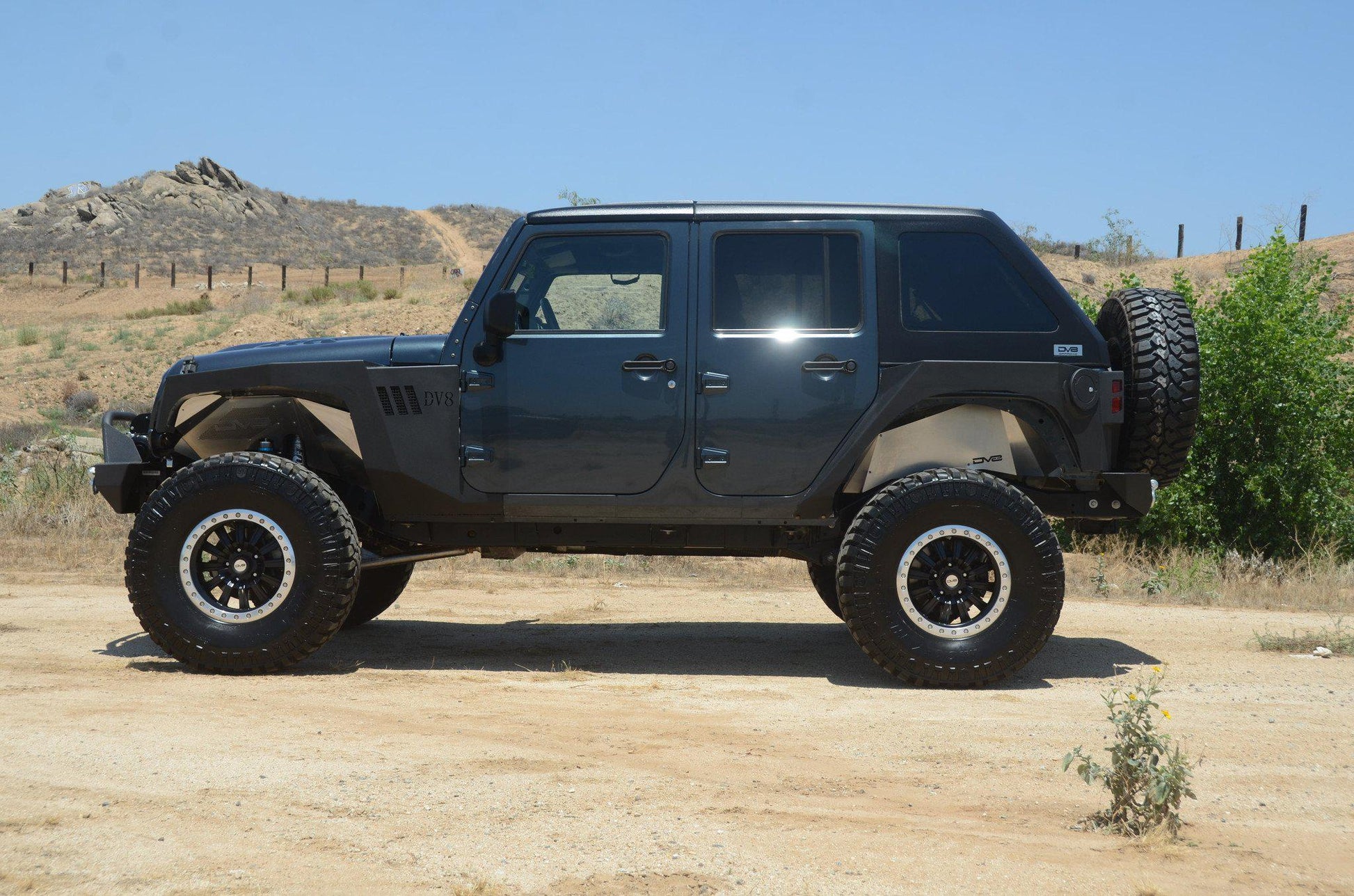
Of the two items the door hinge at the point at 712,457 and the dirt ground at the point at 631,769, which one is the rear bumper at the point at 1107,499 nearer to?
the dirt ground at the point at 631,769

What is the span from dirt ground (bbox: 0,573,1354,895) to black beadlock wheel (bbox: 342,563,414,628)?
0.27 meters

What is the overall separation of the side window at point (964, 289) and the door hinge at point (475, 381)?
2.07 metres

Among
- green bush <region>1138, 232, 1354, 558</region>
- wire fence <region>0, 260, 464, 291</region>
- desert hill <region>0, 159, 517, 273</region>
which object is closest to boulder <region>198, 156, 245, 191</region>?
desert hill <region>0, 159, 517, 273</region>

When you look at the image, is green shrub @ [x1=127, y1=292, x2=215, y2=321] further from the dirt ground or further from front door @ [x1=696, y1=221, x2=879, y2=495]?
front door @ [x1=696, y1=221, x2=879, y2=495]

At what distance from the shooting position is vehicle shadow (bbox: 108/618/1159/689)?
611 centimetres

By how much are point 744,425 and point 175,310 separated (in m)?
41.1

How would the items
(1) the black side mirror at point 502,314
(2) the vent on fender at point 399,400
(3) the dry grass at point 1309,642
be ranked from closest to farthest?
1. (1) the black side mirror at point 502,314
2. (2) the vent on fender at point 399,400
3. (3) the dry grass at point 1309,642

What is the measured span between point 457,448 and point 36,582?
4.67 meters

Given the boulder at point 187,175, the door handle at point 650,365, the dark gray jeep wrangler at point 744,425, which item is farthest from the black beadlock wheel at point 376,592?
the boulder at point 187,175

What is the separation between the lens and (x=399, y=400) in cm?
594

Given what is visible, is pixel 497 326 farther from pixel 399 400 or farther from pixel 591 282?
pixel 399 400

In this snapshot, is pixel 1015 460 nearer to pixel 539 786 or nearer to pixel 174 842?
pixel 539 786

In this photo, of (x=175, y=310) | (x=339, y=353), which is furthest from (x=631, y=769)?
(x=175, y=310)

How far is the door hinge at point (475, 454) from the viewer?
230 inches
